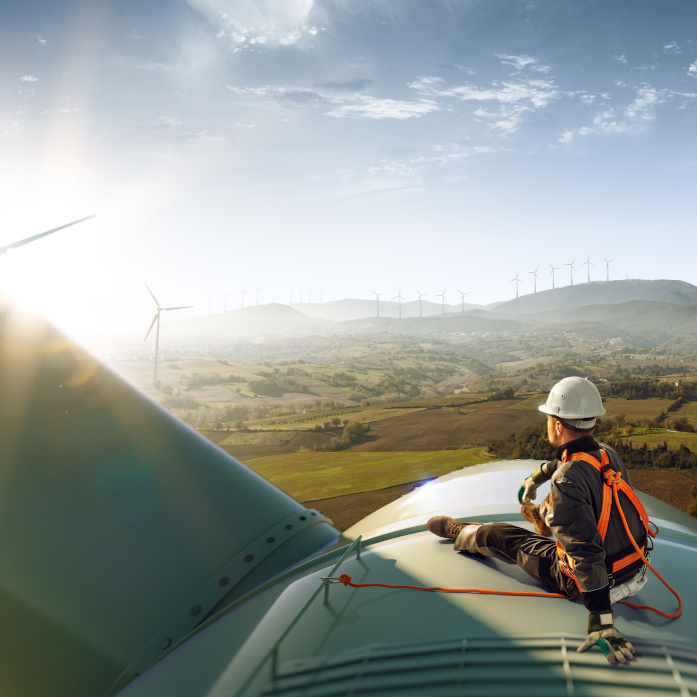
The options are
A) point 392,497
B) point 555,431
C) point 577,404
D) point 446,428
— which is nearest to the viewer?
point 577,404

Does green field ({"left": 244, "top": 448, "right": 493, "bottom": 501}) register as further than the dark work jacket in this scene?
Yes

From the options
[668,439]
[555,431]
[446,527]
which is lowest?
[668,439]

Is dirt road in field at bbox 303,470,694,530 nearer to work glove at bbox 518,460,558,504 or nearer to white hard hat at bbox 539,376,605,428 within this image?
work glove at bbox 518,460,558,504

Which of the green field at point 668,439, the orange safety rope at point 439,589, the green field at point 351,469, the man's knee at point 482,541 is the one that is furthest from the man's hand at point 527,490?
the green field at point 668,439

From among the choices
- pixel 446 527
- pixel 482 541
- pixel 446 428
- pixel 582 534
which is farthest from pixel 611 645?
pixel 446 428

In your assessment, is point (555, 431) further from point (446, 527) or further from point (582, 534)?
point (446, 527)

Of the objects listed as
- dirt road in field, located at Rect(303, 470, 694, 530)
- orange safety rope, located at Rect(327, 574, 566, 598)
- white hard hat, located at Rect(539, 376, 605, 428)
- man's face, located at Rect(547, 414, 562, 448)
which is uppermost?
white hard hat, located at Rect(539, 376, 605, 428)

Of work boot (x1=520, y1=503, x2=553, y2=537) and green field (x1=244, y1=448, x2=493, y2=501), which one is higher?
work boot (x1=520, y1=503, x2=553, y2=537)

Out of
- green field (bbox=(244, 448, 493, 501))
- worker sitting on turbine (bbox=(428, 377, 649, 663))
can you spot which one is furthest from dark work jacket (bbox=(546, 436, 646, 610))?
green field (bbox=(244, 448, 493, 501))
